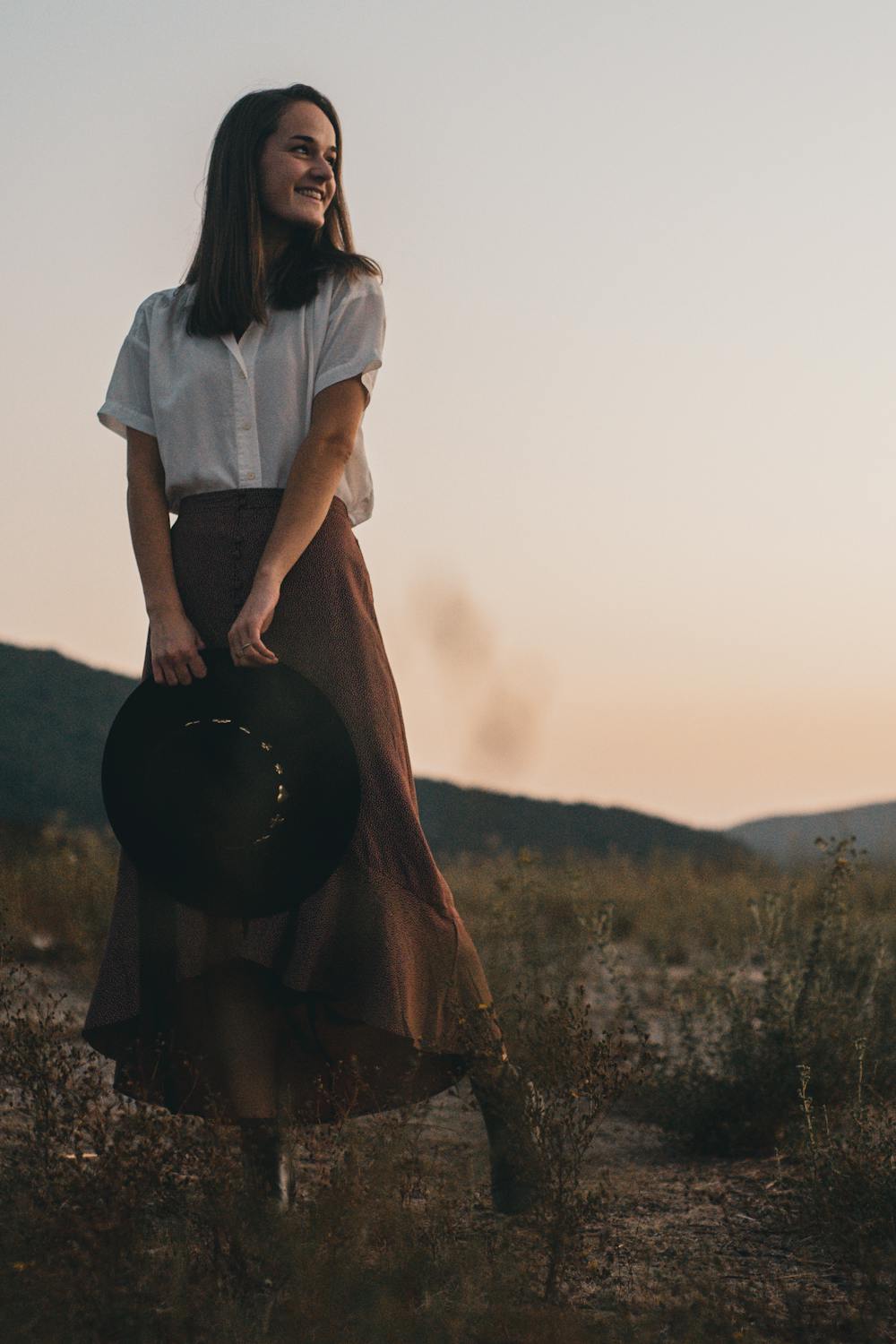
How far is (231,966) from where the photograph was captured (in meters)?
2.54

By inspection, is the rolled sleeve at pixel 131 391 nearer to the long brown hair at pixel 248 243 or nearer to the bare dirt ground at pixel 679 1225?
the long brown hair at pixel 248 243

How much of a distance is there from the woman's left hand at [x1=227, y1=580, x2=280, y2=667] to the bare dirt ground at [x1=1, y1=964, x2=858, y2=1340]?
0.91 m

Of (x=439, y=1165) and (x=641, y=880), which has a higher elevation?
(x=641, y=880)

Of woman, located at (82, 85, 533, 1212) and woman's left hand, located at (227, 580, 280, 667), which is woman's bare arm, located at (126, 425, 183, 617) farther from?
woman's left hand, located at (227, 580, 280, 667)

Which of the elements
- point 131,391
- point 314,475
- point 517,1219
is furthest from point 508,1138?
point 131,391

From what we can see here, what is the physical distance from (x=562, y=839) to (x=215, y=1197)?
1094 inches

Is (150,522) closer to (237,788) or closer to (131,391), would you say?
(131,391)

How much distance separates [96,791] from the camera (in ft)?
87.0

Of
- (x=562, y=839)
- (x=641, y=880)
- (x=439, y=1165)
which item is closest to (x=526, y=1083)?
(x=439, y=1165)

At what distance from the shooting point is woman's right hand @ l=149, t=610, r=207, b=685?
8.27 feet

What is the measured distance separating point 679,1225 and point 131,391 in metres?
2.27

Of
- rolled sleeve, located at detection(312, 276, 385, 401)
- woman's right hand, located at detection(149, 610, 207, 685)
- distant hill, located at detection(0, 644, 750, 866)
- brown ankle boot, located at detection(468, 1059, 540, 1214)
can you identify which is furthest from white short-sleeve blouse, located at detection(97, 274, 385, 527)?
distant hill, located at detection(0, 644, 750, 866)

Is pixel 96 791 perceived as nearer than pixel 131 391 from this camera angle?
No

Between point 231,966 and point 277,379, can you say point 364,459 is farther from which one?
point 231,966
